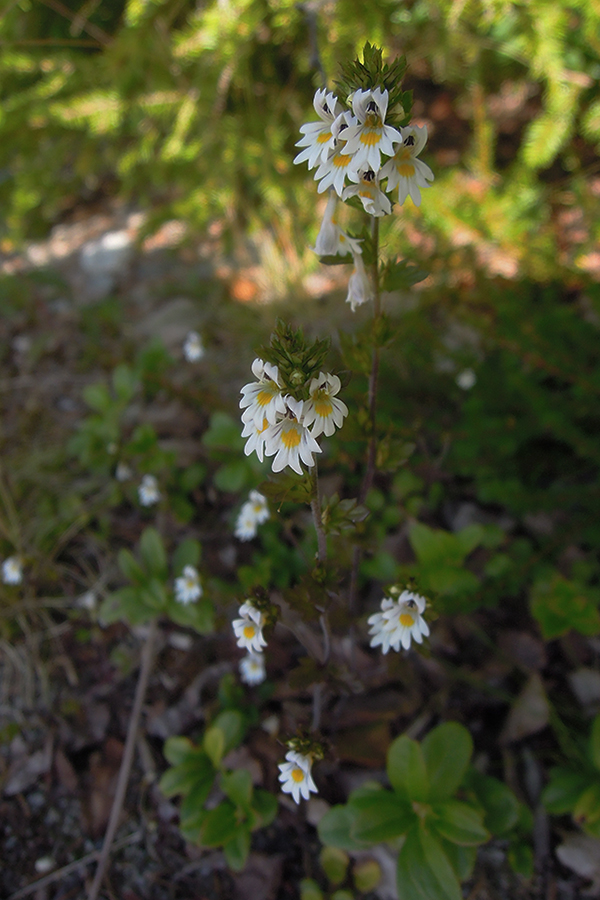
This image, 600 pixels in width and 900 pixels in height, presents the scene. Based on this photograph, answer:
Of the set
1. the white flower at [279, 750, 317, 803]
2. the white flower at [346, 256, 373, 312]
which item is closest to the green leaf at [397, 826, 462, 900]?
the white flower at [279, 750, 317, 803]

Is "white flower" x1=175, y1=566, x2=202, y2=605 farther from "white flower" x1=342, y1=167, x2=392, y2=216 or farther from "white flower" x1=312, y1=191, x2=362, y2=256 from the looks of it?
"white flower" x1=342, y1=167, x2=392, y2=216

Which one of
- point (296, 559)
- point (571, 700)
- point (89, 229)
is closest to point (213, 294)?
point (89, 229)

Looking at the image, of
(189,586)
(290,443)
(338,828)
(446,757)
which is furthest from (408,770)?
(290,443)

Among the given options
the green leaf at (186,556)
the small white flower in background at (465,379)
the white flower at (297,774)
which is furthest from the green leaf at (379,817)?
the small white flower in background at (465,379)

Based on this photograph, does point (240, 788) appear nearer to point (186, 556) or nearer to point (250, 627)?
point (250, 627)

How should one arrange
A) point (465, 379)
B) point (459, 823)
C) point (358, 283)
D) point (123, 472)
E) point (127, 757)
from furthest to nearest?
point (465, 379) → point (123, 472) → point (127, 757) → point (459, 823) → point (358, 283)

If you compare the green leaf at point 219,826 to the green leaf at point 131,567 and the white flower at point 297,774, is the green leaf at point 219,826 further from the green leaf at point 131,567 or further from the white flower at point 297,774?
the green leaf at point 131,567

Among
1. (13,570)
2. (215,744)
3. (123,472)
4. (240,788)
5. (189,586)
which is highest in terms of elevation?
(123,472)

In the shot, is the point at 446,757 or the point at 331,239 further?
the point at 446,757
